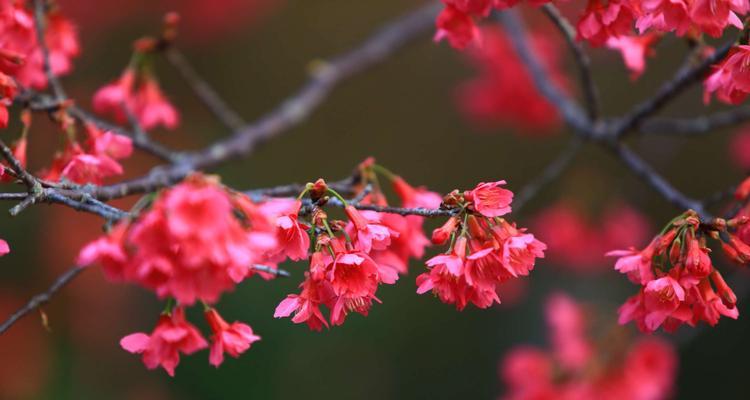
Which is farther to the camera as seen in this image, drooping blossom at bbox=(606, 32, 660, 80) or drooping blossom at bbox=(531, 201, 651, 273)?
drooping blossom at bbox=(531, 201, 651, 273)

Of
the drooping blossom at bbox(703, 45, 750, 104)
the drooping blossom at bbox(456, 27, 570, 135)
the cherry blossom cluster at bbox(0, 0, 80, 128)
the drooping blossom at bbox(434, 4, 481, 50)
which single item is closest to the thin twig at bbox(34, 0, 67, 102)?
the cherry blossom cluster at bbox(0, 0, 80, 128)

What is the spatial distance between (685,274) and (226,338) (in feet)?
2.48

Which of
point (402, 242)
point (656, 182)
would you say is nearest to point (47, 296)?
point (402, 242)

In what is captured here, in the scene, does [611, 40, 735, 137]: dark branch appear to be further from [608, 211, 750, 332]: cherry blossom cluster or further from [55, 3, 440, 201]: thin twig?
[55, 3, 440, 201]: thin twig

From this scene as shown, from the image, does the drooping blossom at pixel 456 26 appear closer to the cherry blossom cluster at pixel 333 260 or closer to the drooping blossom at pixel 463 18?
the drooping blossom at pixel 463 18

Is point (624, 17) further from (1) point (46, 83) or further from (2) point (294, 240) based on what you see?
(1) point (46, 83)

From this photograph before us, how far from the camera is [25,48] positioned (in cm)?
156

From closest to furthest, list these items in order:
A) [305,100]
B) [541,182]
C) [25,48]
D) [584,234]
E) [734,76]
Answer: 1. [734,76]
2. [25,48]
3. [541,182]
4. [305,100]
5. [584,234]

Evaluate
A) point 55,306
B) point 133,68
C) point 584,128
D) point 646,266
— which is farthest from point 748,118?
point 55,306

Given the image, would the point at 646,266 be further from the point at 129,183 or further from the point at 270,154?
the point at 270,154

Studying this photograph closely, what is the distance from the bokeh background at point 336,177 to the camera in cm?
334

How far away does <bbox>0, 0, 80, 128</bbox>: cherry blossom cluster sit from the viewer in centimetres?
138

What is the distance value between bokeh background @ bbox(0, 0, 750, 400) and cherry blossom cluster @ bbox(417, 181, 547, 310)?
168 centimetres

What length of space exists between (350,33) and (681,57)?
1.80m
